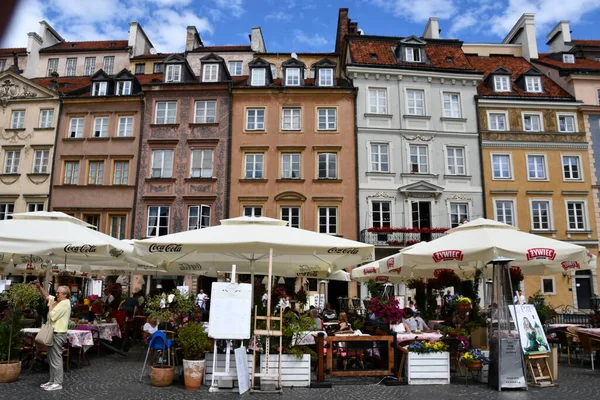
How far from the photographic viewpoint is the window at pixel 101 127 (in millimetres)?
29719

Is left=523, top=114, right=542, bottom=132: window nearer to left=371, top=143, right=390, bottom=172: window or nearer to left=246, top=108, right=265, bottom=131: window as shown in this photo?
left=371, top=143, right=390, bottom=172: window

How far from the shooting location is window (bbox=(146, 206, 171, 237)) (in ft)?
91.2

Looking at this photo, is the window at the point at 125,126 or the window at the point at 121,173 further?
the window at the point at 125,126

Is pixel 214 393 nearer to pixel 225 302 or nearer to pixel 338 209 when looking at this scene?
pixel 225 302

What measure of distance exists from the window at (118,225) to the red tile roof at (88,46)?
1638 centimetres

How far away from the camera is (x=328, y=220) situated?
27734 mm

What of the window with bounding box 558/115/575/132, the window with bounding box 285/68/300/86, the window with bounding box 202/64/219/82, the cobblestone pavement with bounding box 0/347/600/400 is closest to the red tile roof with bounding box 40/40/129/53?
the window with bounding box 202/64/219/82

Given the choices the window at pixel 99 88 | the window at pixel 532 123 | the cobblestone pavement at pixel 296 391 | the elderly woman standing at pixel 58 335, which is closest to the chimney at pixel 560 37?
the window at pixel 532 123

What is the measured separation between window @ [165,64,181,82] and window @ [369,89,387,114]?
1148cm

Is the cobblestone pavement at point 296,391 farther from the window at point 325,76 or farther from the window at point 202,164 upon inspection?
the window at point 325,76

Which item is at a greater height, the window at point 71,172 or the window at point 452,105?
the window at point 452,105

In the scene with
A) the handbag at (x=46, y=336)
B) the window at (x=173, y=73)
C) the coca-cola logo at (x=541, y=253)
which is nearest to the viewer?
the handbag at (x=46, y=336)

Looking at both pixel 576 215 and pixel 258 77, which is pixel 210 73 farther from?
pixel 576 215

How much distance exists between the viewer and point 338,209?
27.7m
